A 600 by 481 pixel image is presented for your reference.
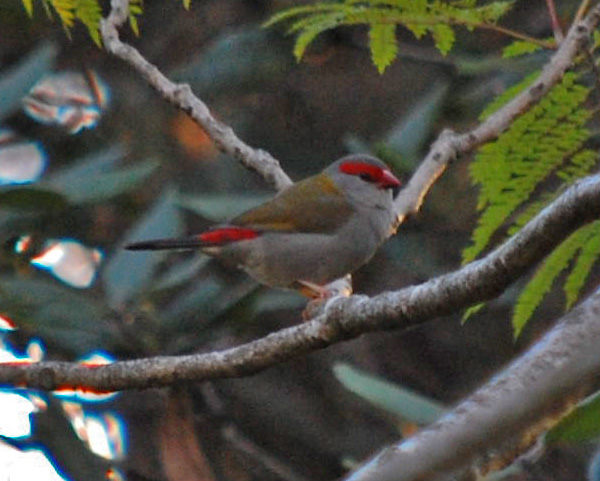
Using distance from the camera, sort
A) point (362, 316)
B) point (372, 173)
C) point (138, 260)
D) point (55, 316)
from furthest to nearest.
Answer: point (372, 173), point (138, 260), point (55, 316), point (362, 316)

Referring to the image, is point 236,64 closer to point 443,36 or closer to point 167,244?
point 167,244

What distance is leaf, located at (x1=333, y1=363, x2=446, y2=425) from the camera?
14.2 feet

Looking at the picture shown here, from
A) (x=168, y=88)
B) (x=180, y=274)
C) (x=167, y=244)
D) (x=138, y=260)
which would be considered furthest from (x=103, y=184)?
(x=168, y=88)

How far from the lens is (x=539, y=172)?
2.79m

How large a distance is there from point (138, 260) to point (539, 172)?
7.90 ft

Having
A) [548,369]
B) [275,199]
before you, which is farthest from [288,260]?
[548,369]

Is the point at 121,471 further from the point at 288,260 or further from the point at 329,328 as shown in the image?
the point at 329,328

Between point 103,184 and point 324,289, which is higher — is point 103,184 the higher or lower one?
the higher one

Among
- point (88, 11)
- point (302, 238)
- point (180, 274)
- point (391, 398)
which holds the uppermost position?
point (88, 11)

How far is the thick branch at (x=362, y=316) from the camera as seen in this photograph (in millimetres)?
2008

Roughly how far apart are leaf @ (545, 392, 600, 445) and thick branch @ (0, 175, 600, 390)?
327mm

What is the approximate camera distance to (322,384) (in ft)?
19.7

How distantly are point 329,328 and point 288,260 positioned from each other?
1907mm

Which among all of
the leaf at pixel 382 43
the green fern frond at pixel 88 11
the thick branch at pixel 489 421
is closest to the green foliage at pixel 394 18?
the leaf at pixel 382 43
